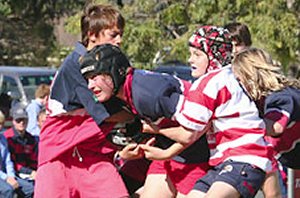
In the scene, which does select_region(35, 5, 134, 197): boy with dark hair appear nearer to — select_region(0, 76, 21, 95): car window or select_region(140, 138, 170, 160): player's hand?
select_region(140, 138, 170, 160): player's hand

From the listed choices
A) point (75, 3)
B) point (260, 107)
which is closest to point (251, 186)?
point (260, 107)

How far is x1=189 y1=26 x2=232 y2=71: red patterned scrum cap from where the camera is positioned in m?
5.50

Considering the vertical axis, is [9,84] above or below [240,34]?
below

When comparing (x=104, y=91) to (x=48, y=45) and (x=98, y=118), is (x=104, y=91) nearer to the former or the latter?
(x=98, y=118)

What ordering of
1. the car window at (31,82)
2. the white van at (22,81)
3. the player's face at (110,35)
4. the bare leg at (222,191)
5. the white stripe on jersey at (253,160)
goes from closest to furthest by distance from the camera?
1. the bare leg at (222,191)
2. the white stripe on jersey at (253,160)
3. the player's face at (110,35)
4. the white van at (22,81)
5. the car window at (31,82)

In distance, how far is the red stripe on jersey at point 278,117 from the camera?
555cm

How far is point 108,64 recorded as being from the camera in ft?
16.8

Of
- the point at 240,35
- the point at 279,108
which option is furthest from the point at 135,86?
the point at 240,35

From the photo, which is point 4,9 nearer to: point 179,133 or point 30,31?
point 30,31

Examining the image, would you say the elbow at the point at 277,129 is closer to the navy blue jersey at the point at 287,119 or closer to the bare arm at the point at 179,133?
the navy blue jersey at the point at 287,119

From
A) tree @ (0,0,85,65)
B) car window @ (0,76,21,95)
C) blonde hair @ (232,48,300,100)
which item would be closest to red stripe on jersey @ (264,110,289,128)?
blonde hair @ (232,48,300,100)

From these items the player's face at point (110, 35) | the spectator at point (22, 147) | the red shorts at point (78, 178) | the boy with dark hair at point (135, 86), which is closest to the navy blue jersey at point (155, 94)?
the boy with dark hair at point (135, 86)

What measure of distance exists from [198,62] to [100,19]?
27.7 inches

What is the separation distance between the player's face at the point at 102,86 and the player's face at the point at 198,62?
25.6 inches
